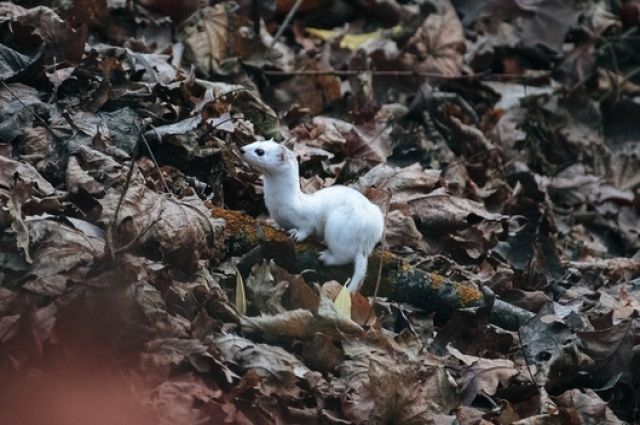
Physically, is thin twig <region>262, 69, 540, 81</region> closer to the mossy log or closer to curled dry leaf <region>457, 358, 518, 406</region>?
the mossy log

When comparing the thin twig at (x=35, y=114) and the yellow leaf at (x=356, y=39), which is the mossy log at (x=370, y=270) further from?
the yellow leaf at (x=356, y=39)

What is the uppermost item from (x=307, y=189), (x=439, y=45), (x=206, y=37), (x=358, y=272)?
(x=358, y=272)

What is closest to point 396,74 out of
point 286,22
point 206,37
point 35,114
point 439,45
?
point 439,45

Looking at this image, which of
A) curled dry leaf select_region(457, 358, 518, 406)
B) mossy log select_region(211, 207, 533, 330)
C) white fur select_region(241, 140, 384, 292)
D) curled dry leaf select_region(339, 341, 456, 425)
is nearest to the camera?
curled dry leaf select_region(339, 341, 456, 425)

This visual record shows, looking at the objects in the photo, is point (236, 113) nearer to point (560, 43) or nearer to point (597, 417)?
point (597, 417)

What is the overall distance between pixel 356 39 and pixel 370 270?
11.8ft

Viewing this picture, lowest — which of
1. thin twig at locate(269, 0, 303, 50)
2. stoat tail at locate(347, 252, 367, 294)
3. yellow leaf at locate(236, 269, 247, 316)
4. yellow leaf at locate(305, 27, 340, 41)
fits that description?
yellow leaf at locate(305, 27, 340, 41)

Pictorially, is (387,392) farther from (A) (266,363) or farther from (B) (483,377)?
(B) (483,377)

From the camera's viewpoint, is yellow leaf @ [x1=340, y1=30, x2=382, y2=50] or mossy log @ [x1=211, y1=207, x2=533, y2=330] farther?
yellow leaf @ [x1=340, y1=30, x2=382, y2=50]

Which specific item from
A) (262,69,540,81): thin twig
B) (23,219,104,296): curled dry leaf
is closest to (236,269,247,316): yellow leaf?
(23,219,104,296): curled dry leaf

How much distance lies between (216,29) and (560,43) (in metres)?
3.35

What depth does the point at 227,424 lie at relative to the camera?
3.89m

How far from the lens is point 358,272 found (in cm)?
480

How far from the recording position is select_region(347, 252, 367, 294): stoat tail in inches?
189
